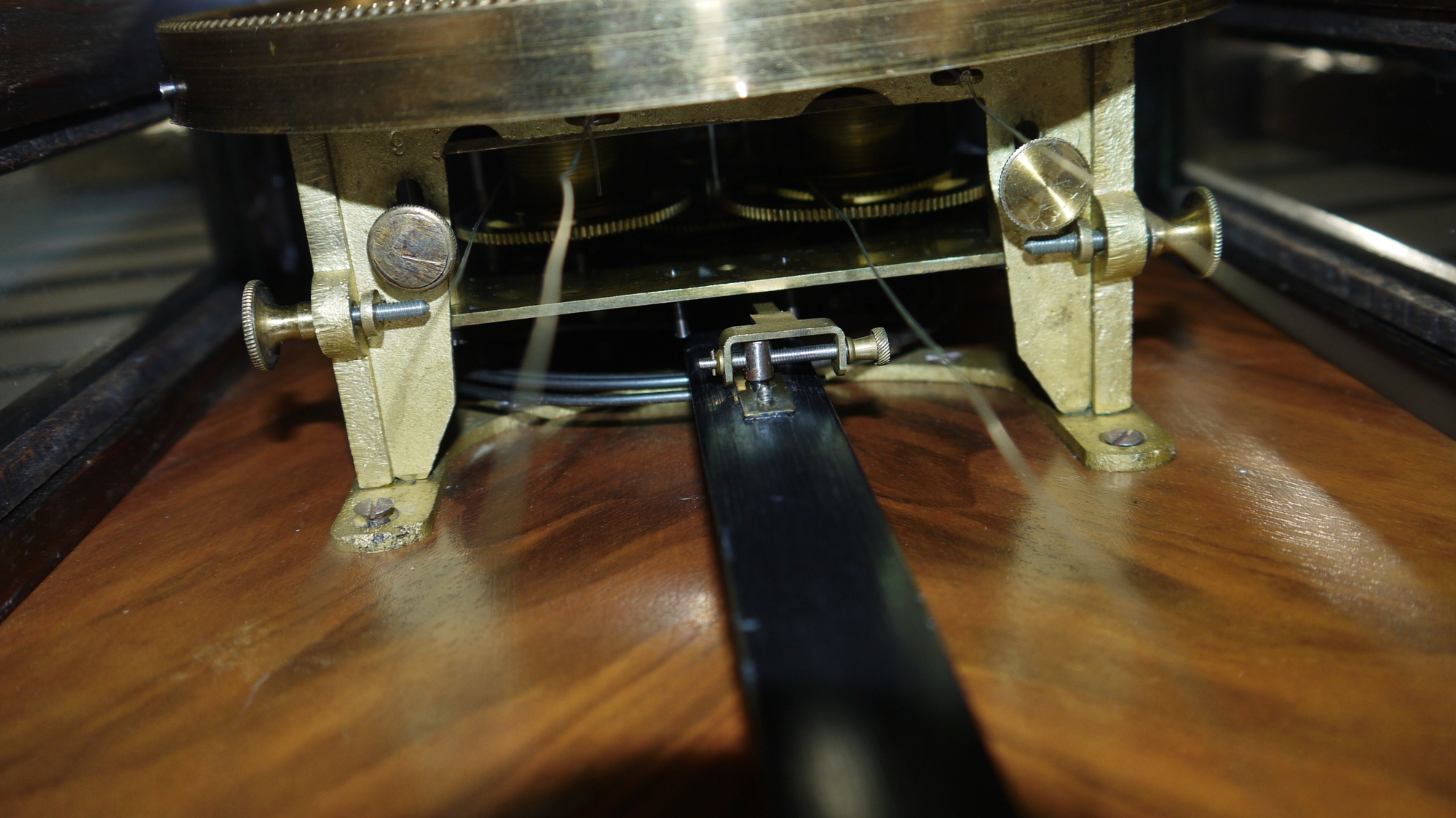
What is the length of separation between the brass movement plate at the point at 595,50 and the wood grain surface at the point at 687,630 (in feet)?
1.02

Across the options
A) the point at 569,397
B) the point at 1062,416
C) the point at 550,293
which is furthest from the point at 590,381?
the point at 1062,416

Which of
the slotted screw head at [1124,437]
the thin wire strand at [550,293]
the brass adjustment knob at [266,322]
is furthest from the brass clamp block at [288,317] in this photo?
the slotted screw head at [1124,437]

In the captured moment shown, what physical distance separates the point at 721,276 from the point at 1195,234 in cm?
35

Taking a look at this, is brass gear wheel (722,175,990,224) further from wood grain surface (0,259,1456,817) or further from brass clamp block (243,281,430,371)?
brass clamp block (243,281,430,371)

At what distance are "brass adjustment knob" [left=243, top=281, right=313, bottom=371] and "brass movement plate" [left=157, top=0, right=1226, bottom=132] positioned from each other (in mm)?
169

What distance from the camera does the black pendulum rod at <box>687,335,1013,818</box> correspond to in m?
0.45

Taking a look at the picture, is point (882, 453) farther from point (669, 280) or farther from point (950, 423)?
point (669, 280)

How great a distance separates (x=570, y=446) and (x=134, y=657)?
1.19 feet

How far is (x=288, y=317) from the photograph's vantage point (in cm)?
77

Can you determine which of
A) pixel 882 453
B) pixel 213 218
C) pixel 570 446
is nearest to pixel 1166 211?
pixel 882 453

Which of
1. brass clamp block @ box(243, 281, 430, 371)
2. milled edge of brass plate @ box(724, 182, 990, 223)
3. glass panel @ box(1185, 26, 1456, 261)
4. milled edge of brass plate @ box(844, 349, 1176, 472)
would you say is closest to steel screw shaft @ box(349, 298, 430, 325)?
brass clamp block @ box(243, 281, 430, 371)

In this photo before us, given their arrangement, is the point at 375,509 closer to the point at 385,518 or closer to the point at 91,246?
the point at 385,518

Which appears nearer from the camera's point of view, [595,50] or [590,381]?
[595,50]

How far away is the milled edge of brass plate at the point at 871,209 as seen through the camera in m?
0.85
